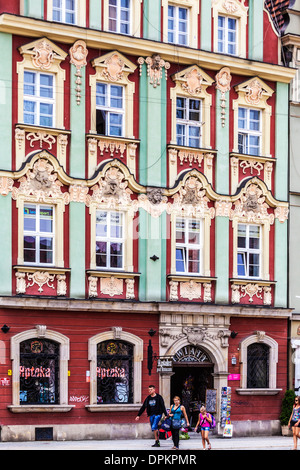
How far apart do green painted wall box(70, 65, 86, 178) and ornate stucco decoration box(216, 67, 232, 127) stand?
524 cm

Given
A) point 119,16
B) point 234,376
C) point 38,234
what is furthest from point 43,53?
point 234,376

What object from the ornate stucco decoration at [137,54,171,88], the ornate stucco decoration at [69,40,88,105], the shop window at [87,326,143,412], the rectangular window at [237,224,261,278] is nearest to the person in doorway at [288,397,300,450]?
the shop window at [87,326,143,412]

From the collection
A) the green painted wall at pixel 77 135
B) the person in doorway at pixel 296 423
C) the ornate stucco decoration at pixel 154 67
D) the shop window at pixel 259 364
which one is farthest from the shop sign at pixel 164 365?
the ornate stucco decoration at pixel 154 67

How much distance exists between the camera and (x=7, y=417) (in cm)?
3089

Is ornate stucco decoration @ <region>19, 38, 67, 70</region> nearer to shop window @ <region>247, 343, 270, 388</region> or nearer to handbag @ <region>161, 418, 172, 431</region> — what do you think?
handbag @ <region>161, 418, 172, 431</region>

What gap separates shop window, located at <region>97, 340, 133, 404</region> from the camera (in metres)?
32.9

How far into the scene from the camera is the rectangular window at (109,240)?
33250mm

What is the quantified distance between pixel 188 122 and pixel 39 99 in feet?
17.9

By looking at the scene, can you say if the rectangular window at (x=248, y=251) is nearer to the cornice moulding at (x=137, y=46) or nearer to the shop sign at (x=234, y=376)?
the shop sign at (x=234, y=376)

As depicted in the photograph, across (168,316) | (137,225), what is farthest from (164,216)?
(168,316)

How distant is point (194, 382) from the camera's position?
1403 inches

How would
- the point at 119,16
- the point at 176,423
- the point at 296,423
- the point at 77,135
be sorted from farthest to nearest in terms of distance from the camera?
the point at 119,16
the point at 77,135
the point at 296,423
the point at 176,423

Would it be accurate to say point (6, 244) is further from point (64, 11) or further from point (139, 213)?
point (64, 11)

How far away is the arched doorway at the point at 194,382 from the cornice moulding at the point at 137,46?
9455 mm
